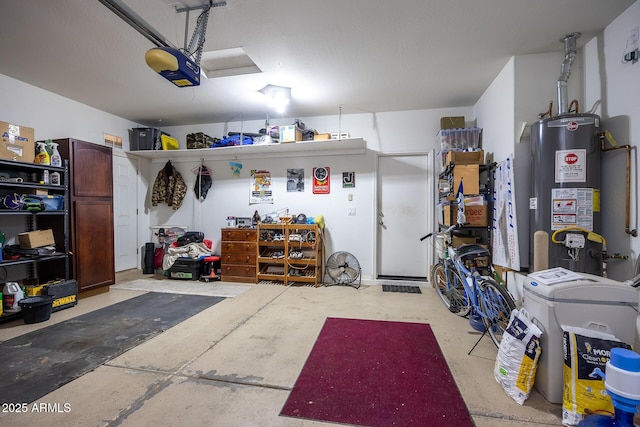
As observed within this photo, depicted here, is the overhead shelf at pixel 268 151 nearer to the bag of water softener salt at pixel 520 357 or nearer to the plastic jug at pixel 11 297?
the plastic jug at pixel 11 297

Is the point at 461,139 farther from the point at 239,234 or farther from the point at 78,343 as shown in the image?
the point at 78,343

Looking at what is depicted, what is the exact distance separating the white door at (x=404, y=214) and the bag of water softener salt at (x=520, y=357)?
2.51m

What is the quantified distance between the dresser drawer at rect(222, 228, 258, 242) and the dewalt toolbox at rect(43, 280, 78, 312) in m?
1.87

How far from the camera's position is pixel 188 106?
160 inches

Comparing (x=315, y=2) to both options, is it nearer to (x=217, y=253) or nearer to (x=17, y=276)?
(x=217, y=253)

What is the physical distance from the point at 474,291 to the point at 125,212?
547cm

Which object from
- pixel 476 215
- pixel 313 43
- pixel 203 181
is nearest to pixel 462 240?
pixel 476 215

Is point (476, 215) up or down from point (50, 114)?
down

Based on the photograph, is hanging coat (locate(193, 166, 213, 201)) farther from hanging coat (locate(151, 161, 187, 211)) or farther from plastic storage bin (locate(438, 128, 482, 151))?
plastic storage bin (locate(438, 128, 482, 151))

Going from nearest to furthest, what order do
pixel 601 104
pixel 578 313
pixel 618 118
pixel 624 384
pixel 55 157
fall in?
1. pixel 624 384
2. pixel 578 313
3. pixel 618 118
4. pixel 601 104
5. pixel 55 157

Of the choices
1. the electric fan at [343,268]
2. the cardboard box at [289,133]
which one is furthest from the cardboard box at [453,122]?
the electric fan at [343,268]

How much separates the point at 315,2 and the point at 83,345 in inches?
134

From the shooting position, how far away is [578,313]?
1.52 m

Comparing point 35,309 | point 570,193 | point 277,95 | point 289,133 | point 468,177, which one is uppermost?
point 277,95
